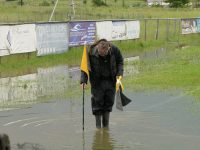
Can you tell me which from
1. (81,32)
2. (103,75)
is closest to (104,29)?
(81,32)

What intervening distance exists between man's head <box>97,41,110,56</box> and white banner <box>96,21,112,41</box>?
57.3 feet

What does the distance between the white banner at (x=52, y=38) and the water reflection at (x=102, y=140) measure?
13.2 meters

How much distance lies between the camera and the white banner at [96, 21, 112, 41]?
27969mm

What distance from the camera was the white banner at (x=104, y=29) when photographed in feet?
91.8

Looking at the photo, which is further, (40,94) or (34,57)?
(34,57)

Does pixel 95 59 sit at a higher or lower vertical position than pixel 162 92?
higher

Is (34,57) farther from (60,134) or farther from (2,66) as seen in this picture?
(60,134)

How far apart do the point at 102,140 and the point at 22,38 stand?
13.1m

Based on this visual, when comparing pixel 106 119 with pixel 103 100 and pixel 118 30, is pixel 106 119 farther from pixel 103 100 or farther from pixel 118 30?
pixel 118 30

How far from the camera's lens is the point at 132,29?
31.8 meters

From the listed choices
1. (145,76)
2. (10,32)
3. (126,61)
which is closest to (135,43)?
(126,61)

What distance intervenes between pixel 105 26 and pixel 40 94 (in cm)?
1422

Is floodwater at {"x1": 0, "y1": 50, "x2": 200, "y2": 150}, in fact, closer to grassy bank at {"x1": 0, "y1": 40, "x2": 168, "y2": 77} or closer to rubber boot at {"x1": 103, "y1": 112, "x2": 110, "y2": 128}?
rubber boot at {"x1": 103, "y1": 112, "x2": 110, "y2": 128}

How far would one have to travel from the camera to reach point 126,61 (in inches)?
921
